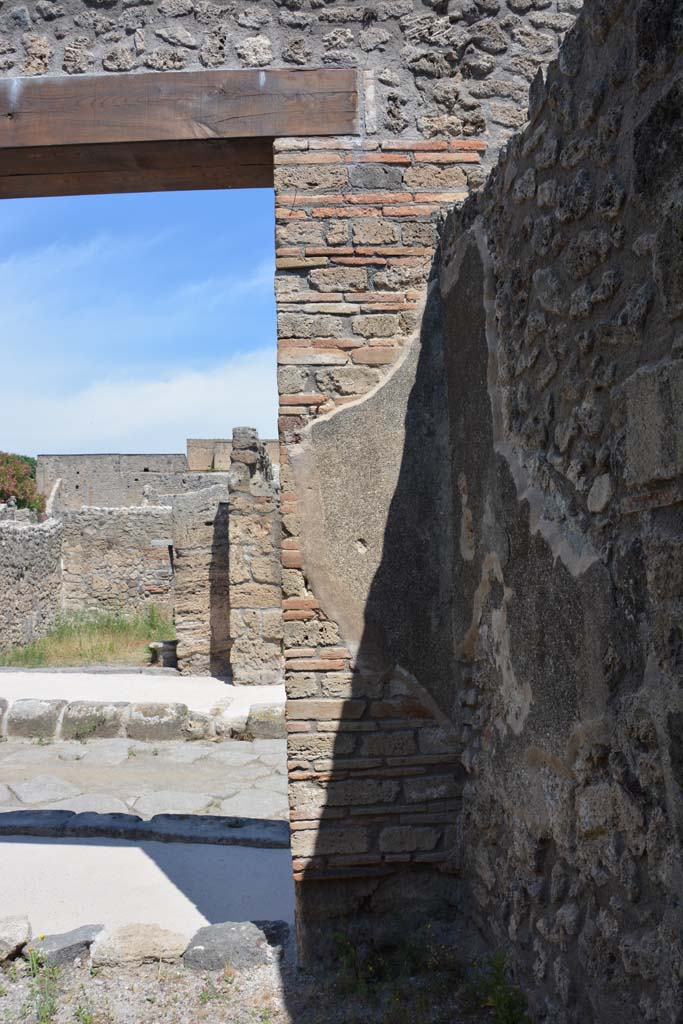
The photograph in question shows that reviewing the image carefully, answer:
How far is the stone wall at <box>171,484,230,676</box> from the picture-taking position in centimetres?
1018

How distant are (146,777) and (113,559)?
380 inches

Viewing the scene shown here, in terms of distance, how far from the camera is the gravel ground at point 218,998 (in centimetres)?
286

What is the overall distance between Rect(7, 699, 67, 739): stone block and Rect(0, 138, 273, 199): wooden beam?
4978 mm

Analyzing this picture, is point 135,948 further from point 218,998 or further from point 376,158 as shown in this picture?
point 376,158

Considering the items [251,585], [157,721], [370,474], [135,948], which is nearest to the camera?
[135,948]

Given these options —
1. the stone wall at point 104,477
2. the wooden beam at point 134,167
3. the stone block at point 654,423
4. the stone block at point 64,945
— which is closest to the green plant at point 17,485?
the stone wall at point 104,477

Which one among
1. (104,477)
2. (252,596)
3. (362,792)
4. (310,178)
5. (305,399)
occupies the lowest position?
(362,792)

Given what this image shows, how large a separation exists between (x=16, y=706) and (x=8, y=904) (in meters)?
4.08

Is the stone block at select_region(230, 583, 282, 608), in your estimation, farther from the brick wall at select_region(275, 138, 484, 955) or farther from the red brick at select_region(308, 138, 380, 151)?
the red brick at select_region(308, 138, 380, 151)

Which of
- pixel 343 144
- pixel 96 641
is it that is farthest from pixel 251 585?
pixel 343 144

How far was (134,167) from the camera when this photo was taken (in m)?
3.71

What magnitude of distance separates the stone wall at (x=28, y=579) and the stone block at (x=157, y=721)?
19.5 ft

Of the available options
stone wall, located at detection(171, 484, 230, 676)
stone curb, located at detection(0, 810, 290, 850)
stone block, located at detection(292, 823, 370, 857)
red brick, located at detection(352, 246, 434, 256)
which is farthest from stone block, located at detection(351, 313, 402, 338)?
stone wall, located at detection(171, 484, 230, 676)

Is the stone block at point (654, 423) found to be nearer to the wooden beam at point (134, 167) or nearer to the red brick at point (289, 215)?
the red brick at point (289, 215)
